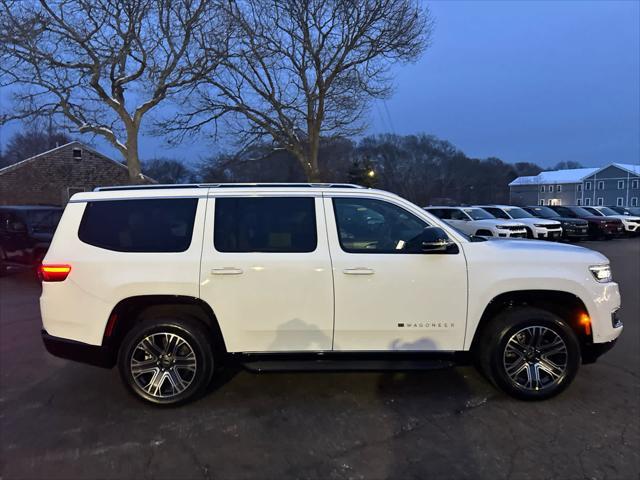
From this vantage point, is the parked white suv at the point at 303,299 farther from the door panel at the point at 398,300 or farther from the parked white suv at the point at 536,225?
the parked white suv at the point at 536,225

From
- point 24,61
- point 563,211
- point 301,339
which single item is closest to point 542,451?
point 301,339

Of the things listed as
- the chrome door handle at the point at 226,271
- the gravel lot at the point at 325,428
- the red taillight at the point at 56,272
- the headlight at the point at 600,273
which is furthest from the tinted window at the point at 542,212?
the red taillight at the point at 56,272

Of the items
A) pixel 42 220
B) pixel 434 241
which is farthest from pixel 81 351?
pixel 42 220

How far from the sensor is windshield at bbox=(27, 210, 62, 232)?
35.9 ft

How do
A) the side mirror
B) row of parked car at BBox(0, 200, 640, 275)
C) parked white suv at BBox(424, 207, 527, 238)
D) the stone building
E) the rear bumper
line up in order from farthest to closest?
1. the stone building
2. parked white suv at BBox(424, 207, 527, 238)
3. row of parked car at BBox(0, 200, 640, 275)
4. the rear bumper
5. the side mirror

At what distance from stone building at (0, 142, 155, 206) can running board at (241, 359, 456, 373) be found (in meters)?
28.1

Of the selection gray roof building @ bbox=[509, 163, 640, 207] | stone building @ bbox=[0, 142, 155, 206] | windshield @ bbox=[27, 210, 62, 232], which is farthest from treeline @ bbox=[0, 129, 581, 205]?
windshield @ bbox=[27, 210, 62, 232]

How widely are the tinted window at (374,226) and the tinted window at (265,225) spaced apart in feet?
0.88

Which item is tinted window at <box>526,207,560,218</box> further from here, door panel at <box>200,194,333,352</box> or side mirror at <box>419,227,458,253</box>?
door panel at <box>200,194,333,352</box>

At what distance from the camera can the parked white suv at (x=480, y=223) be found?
17.5 meters

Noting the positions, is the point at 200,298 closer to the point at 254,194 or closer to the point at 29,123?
the point at 254,194

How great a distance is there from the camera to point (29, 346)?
581 cm

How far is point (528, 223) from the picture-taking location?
19.5 m

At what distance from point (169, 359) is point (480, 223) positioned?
16211 millimetres
